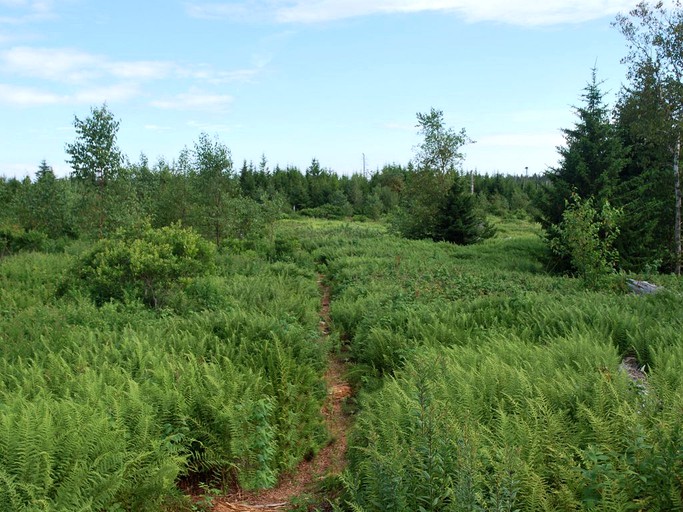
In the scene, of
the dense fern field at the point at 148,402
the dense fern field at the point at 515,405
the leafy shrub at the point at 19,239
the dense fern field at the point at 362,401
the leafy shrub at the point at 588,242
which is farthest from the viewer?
the leafy shrub at the point at 19,239

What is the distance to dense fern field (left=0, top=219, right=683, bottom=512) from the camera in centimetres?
348

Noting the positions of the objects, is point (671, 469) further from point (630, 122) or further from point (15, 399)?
point (630, 122)

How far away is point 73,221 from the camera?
91.7 ft

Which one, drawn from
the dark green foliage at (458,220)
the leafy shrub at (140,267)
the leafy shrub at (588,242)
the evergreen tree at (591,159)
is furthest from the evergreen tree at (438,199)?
the leafy shrub at (140,267)

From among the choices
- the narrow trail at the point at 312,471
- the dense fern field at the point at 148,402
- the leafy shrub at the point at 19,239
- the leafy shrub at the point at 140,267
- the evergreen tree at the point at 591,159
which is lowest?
the narrow trail at the point at 312,471

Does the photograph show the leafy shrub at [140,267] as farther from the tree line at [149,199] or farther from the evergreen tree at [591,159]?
the evergreen tree at [591,159]

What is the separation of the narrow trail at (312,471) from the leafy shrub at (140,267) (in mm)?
5592

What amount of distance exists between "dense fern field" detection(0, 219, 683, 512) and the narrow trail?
132 millimetres

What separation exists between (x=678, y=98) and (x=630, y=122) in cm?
272

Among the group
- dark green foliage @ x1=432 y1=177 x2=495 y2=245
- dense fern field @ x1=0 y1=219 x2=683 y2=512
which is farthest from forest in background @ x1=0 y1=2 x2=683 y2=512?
dark green foliage @ x1=432 y1=177 x2=495 y2=245

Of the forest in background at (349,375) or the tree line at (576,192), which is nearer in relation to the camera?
the forest in background at (349,375)

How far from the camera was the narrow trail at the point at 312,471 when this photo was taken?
15.9 ft

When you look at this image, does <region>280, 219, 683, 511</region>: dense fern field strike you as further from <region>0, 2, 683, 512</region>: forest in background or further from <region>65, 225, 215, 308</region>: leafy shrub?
<region>65, 225, 215, 308</region>: leafy shrub

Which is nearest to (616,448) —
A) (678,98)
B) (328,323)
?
(328,323)
